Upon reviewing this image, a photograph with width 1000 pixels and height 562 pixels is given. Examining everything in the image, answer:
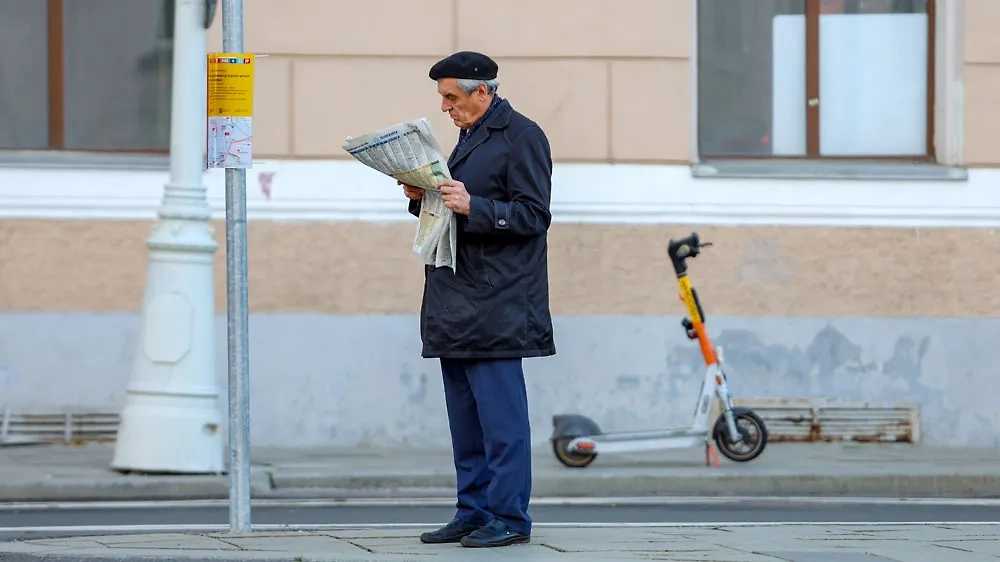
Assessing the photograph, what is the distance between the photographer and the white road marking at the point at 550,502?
905 centimetres

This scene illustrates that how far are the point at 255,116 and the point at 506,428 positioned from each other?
6.30 m

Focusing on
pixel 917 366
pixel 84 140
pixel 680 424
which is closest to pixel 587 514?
pixel 680 424

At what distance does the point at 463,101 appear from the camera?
20.1ft

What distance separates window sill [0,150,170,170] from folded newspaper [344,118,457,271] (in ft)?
20.1

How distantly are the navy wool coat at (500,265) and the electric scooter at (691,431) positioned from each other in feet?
13.8

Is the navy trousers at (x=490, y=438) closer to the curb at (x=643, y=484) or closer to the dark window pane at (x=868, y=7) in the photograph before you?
the curb at (x=643, y=484)

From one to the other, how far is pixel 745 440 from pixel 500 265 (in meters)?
4.68

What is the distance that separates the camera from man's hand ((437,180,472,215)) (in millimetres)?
5934

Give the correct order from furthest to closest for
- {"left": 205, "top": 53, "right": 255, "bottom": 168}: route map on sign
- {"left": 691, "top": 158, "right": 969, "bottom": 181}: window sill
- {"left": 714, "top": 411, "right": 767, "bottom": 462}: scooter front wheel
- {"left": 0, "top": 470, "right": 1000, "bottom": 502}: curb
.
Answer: {"left": 691, "top": 158, "right": 969, "bottom": 181}: window sill
{"left": 714, "top": 411, "right": 767, "bottom": 462}: scooter front wheel
{"left": 0, "top": 470, "right": 1000, "bottom": 502}: curb
{"left": 205, "top": 53, "right": 255, "bottom": 168}: route map on sign

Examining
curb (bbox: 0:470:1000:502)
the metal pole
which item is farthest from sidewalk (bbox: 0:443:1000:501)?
the metal pole

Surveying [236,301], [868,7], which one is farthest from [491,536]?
[868,7]

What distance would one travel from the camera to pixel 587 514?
28.4 feet

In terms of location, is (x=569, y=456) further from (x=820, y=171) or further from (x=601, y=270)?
(x=820, y=171)

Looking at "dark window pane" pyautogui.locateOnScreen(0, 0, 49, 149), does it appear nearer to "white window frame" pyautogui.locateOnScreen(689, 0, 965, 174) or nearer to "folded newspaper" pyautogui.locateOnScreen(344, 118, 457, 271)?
"white window frame" pyautogui.locateOnScreen(689, 0, 965, 174)
